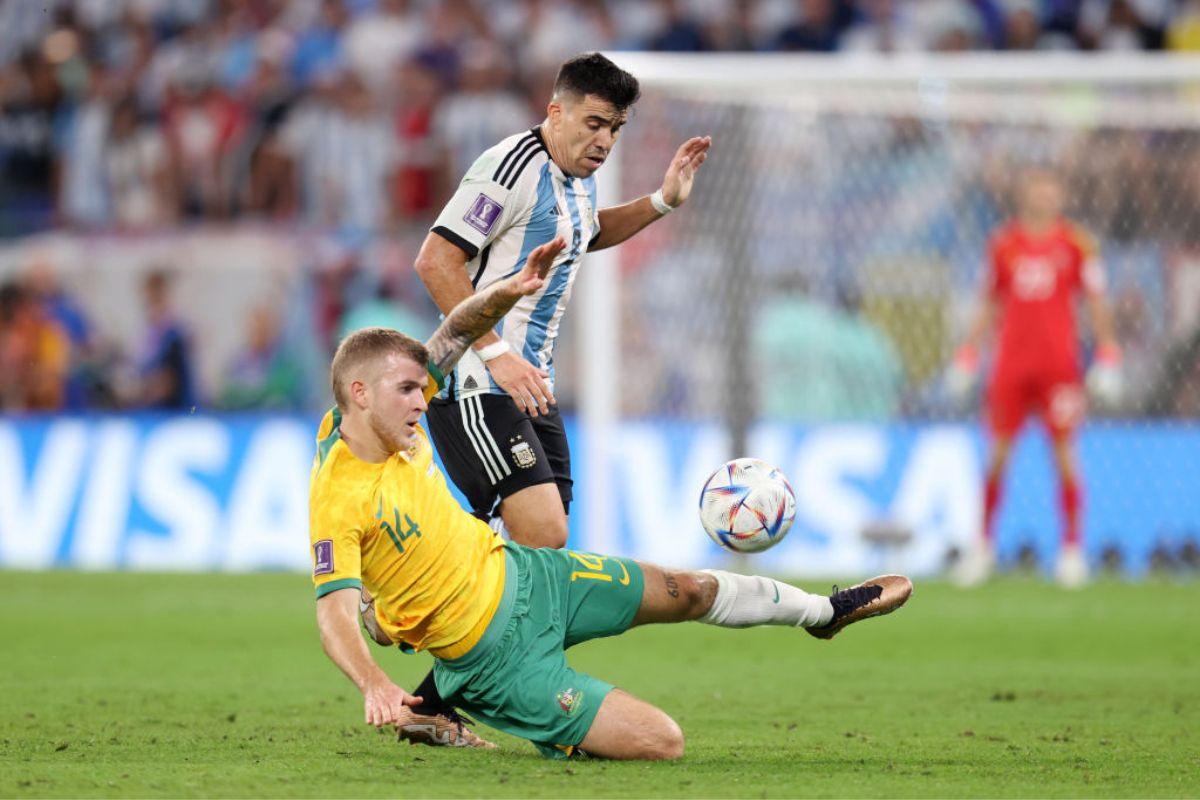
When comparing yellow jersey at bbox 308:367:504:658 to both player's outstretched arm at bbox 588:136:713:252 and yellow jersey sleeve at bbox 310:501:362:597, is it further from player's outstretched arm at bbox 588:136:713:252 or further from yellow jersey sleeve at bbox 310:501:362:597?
player's outstretched arm at bbox 588:136:713:252

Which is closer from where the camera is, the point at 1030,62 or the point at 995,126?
the point at 1030,62

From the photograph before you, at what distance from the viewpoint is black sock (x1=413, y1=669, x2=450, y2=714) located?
637 centimetres

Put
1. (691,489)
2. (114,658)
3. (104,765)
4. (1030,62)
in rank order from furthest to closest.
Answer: (691,489)
(1030,62)
(114,658)
(104,765)

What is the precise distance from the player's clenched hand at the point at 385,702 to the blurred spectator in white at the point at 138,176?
12.9 metres

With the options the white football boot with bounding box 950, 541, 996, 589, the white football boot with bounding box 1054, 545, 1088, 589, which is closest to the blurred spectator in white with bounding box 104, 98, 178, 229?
the white football boot with bounding box 950, 541, 996, 589

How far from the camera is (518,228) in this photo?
674 cm

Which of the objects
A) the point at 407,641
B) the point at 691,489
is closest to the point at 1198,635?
the point at 691,489

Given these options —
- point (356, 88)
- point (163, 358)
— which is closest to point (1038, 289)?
point (356, 88)

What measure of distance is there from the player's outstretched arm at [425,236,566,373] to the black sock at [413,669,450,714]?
3.89ft

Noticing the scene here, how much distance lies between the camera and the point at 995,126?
1519cm

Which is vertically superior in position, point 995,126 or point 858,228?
point 995,126

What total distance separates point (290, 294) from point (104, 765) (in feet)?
33.7

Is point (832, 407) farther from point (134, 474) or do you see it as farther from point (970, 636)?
point (134, 474)

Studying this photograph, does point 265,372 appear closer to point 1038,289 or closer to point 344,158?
point 344,158
